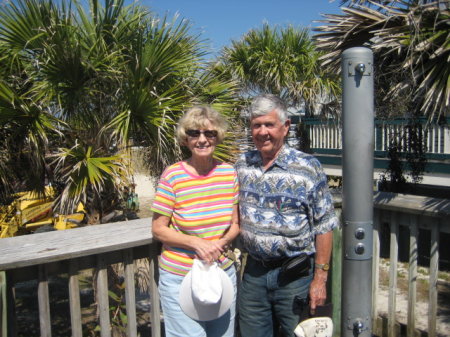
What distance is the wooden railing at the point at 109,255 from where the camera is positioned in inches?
72.4

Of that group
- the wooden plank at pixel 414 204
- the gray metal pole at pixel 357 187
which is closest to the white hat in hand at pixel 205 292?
the gray metal pole at pixel 357 187

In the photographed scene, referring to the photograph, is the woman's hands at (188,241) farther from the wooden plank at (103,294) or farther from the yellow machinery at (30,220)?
the yellow machinery at (30,220)

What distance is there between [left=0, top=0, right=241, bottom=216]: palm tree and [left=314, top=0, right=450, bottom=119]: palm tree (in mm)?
1654

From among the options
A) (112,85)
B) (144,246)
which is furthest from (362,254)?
(112,85)

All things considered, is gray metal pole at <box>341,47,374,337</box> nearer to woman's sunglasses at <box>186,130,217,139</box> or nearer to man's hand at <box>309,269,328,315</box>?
man's hand at <box>309,269,328,315</box>

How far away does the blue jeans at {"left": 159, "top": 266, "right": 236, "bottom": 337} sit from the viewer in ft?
6.65

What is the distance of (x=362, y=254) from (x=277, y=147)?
72 centimetres

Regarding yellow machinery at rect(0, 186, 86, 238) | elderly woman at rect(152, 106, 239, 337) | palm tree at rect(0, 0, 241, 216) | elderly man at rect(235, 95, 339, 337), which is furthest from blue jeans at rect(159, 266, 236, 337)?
yellow machinery at rect(0, 186, 86, 238)

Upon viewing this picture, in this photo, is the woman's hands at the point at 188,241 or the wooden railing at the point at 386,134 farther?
the wooden railing at the point at 386,134

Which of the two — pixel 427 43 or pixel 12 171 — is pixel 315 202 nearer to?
pixel 427 43

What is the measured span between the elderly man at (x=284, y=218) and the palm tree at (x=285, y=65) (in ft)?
25.5

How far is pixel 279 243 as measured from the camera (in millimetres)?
2039

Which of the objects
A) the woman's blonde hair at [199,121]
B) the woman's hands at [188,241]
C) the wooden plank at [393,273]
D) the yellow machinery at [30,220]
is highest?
the woman's blonde hair at [199,121]

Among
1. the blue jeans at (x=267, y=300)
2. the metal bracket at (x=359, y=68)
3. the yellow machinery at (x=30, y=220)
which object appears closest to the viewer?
the metal bracket at (x=359, y=68)
